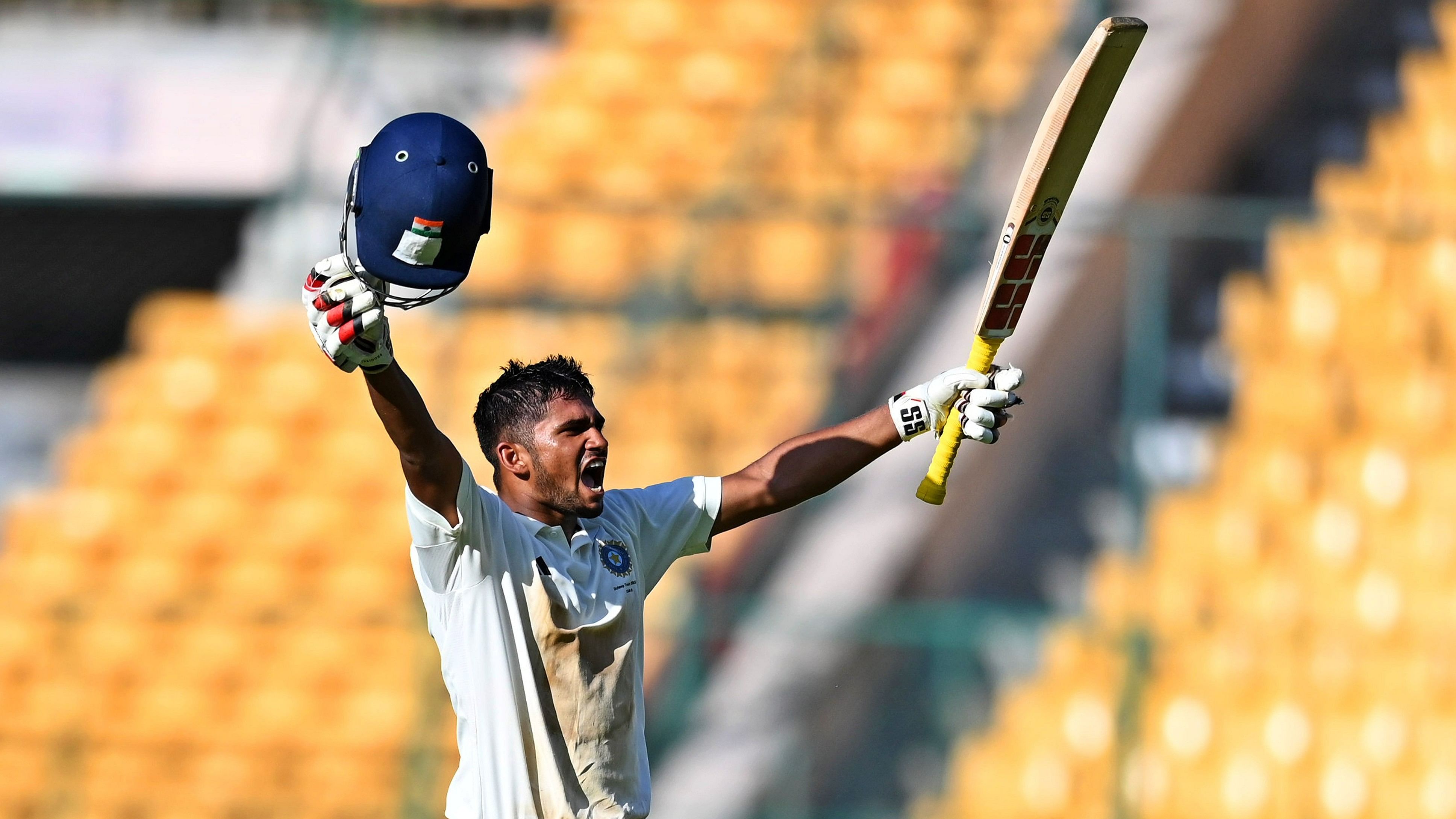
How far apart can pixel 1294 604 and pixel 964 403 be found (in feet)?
12.2

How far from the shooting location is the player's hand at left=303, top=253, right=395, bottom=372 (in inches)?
124

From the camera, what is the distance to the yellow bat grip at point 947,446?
3.91m

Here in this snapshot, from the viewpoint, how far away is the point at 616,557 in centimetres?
378

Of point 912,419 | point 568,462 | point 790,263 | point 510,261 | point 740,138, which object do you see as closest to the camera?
point 568,462

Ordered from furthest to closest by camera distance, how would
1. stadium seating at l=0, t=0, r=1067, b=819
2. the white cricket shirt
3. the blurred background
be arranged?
stadium seating at l=0, t=0, r=1067, b=819
the blurred background
the white cricket shirt

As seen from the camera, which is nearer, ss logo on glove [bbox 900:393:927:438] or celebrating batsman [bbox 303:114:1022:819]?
celebrating batsman [bbox 303:114:1022:819]

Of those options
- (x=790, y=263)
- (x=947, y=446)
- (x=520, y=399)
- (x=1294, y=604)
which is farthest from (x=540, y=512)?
(x=1294, y=604)

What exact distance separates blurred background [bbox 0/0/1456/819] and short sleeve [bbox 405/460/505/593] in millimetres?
3390

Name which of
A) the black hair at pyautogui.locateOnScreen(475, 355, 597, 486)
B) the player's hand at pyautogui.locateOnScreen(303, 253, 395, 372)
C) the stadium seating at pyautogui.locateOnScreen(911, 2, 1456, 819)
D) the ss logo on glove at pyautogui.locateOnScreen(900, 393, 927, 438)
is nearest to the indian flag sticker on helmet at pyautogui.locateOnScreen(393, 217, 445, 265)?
the player's hand at pyautogui.locateOnScreen(303, 253, 395, 372)

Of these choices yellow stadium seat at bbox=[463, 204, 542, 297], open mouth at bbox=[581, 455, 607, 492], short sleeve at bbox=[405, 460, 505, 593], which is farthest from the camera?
yellow stadium seat at bbox=[463, 204, 542, 297]

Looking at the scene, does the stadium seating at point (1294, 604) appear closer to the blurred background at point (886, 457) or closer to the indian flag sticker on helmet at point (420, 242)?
the blurred background at point (886, 457)

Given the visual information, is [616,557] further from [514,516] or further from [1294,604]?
[1294,604]

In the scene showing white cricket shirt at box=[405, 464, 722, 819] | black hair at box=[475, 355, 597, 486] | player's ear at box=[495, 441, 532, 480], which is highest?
black hair at box=[475, 355, 597, 486]

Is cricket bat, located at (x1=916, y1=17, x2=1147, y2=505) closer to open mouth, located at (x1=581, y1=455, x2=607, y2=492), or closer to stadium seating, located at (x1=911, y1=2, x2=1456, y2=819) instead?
open mouth, located at (x1=581, y1=455, x2=607, y2=492)
